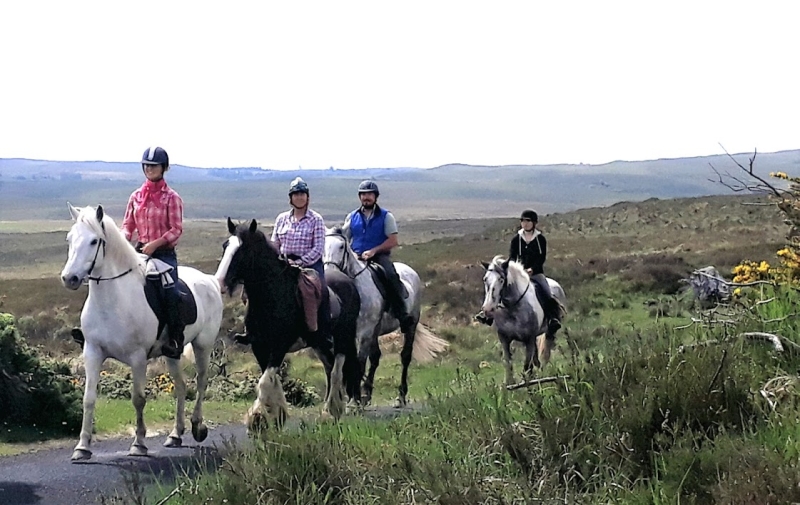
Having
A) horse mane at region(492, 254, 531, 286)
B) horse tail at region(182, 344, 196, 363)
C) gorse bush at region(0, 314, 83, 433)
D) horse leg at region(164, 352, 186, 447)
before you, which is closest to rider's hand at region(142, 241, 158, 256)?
horse leg at region(164, 352, 186, 447)

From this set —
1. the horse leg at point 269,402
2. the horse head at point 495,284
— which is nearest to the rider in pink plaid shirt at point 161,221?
the horse leg at point 269,402

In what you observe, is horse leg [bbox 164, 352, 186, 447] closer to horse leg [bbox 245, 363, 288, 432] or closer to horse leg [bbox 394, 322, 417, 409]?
horse leg [bbox 245, 363, 288, 432]

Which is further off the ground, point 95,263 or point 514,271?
point 95,263

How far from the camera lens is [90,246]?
9.70 meters

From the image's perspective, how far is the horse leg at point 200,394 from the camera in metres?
11.4

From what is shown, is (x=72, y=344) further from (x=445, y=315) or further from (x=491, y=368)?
(x=491, y=368)

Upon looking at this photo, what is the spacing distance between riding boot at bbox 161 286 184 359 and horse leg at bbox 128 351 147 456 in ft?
1.23

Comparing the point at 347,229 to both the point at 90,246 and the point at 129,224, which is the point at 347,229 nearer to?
the point at 129,224

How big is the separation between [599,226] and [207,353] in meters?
62.3

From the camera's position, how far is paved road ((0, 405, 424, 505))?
8.43 metres

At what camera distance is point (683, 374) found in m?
6.45

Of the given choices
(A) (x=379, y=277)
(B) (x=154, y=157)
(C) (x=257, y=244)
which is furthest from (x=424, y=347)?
(B) (x=154, y=157)

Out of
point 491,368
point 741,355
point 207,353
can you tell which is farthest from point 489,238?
point 741,355

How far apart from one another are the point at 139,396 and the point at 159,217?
192 centimetres
